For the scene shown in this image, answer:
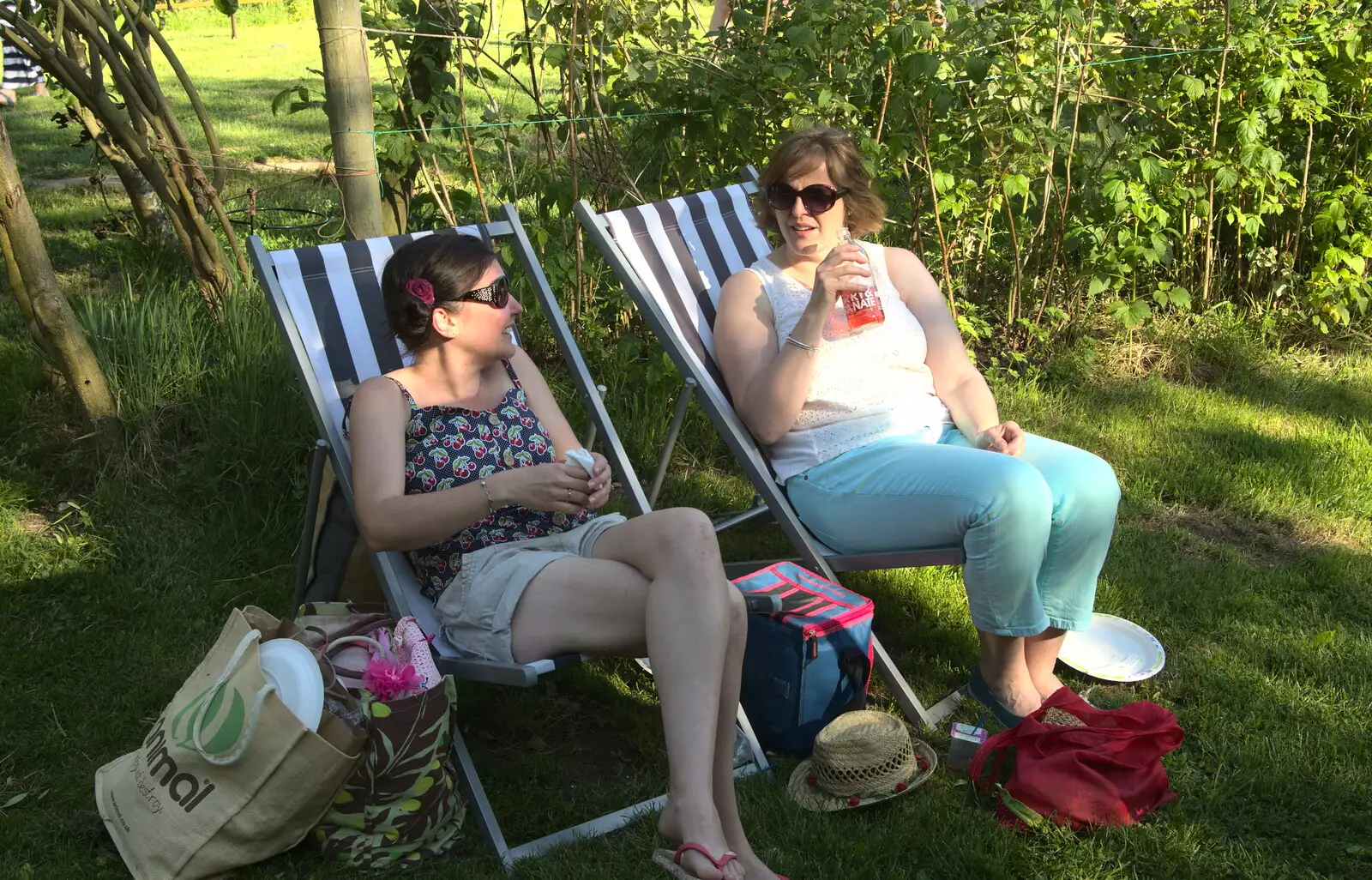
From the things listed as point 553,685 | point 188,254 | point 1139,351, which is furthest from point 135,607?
point 1139,351

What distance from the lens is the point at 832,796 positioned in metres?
2.69

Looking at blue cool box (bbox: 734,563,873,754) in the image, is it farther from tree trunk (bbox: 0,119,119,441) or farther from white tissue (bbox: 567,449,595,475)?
tree trunk (bbox: 0,119,119,441)

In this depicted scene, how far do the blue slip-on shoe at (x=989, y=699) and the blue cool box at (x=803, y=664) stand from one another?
11.9 inches

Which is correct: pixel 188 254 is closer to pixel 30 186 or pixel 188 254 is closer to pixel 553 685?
pixel 553 685

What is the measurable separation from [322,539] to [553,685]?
29.0 inches

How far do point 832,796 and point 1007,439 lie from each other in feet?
3.41

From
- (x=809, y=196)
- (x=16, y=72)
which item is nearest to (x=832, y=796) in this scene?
(x=809, y=196)

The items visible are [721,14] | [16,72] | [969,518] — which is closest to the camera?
[969,518]

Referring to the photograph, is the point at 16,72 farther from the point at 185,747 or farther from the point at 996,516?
the point at 996,516

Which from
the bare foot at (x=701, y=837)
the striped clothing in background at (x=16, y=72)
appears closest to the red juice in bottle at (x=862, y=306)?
the bare foot at (x=701, y=837)

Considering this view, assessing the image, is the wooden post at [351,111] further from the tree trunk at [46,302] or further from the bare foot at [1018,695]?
the bare foot at [1018,695]

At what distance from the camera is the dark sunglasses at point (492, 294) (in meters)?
2.80

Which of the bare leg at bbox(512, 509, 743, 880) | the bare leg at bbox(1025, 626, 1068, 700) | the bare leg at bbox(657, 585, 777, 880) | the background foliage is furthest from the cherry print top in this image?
the background foliage

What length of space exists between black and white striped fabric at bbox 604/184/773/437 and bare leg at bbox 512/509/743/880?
78cm
